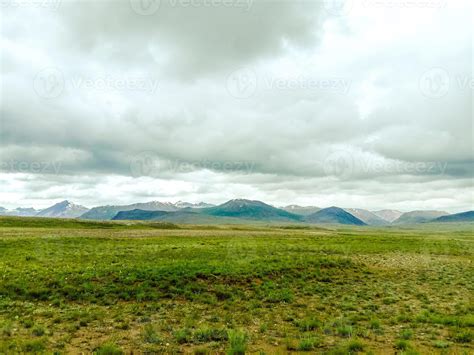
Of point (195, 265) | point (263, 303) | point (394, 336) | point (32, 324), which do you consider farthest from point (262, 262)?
point (32, 324)

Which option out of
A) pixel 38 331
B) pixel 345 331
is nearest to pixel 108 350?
pixel 38 331

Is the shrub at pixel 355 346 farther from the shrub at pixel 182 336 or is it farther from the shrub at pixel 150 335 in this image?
the shrub at pixel 150 335

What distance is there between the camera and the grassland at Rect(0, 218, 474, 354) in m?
13.7

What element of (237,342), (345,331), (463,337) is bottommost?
(345,331)

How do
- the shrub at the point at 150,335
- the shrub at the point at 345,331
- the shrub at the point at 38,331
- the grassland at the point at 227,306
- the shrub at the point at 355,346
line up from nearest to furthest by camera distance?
the shrub at the point at 355,346, the grassland at the point at 227,306, the shrub at the point at 150,335, the shrub at the point at 38,331, the shrub at the point at 345,331

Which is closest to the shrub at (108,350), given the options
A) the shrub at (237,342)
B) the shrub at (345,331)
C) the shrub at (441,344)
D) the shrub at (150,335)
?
the shrub at (150,335)

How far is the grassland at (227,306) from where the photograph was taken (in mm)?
13672

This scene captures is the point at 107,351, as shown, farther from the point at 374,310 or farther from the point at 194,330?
the point at 374,310

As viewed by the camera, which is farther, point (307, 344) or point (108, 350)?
point (307, 344)

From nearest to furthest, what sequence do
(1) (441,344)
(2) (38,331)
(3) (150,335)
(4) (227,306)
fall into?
(1) (441,344)
(3) (150,335)
(2) (38,331)
(4) (227,306)

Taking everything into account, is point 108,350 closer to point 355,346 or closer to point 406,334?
point 355,346

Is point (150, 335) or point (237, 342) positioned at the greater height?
point (237, 342)

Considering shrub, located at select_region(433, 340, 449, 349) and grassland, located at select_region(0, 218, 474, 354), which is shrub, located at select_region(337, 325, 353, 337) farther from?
shrub, located at select_region(433, 340, 449, 349)

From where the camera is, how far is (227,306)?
1980 cm
